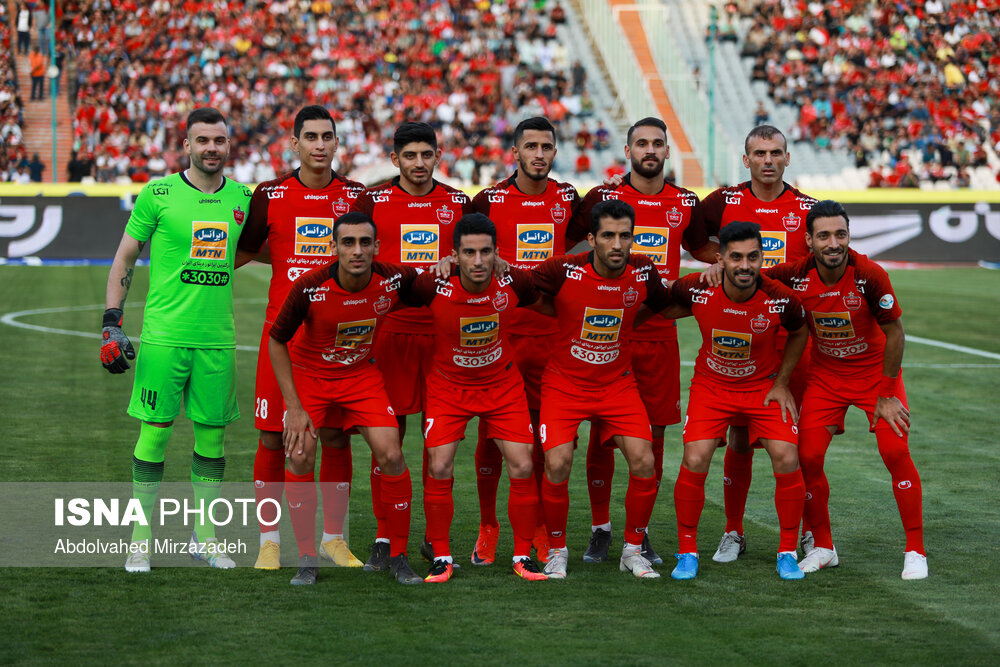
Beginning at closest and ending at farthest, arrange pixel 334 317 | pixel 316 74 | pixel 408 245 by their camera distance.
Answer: pixel 334 317 → pixel 408 245 → pixel 316 74

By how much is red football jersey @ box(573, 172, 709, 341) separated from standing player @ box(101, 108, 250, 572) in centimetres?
202

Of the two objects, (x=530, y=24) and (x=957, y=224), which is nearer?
(x=957, y=224)

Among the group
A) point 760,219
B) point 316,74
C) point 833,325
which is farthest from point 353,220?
point 316,74

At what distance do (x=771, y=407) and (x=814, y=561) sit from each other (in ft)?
2.71

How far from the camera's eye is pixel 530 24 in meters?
33.4

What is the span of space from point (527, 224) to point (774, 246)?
1.41 m

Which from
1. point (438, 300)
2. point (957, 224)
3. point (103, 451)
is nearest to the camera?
point (438, 300)

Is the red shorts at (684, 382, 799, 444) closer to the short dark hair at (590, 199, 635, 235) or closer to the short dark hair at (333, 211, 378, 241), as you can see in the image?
the short dark hair at (590, 199, 635, 235)

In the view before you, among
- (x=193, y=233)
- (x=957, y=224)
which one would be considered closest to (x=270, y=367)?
(x=193, y=233)

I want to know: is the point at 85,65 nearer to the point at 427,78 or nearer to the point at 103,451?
the point at 427,78

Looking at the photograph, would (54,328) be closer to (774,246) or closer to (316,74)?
(774,246)

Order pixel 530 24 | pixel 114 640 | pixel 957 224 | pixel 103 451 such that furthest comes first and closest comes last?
pixel 530 24, pixel 957 224, pixel 103 451, pixel 114 640

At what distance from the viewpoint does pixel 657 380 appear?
689cm

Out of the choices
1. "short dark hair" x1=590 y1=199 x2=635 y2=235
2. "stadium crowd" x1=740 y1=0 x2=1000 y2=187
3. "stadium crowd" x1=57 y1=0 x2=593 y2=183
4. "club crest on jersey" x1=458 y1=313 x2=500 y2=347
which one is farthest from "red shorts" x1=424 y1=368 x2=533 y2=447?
"stadium crowd" x1=740 y1=0 x2=1000 y2=187
